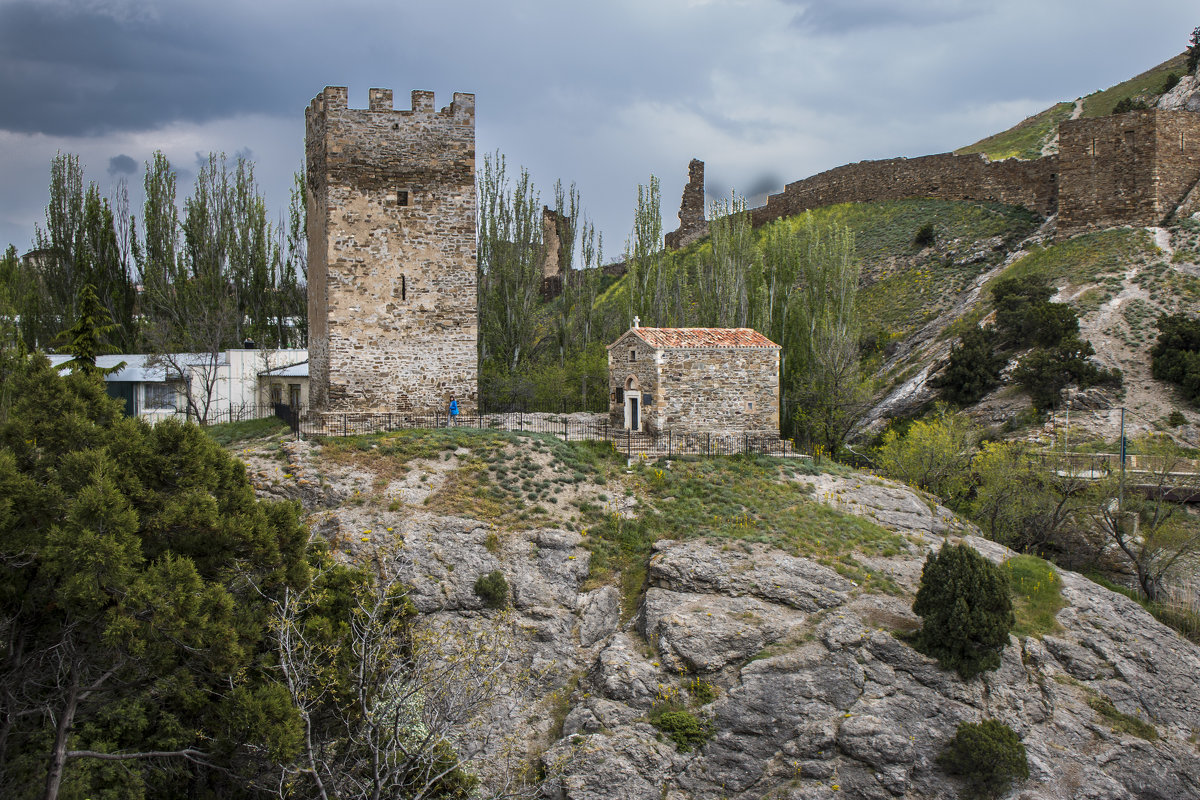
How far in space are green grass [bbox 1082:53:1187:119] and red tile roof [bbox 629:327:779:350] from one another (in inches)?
1571

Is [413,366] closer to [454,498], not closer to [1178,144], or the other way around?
[454,498]

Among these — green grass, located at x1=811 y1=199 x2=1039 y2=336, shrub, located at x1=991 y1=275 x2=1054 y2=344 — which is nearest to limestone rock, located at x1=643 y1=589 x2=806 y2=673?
shrub, located at x1=991 y1=275 x2=1054 y2=344

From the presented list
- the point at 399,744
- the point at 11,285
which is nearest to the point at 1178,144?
the point at 399,744

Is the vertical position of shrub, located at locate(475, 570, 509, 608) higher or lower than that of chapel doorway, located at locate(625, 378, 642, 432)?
lower

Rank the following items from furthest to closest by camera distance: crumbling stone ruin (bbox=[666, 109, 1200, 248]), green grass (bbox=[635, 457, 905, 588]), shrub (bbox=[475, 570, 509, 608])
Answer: crumbling stone ruin (bbox=[666, 109, 1200, 248])
green grass (bbox=[635, 457, 905, 588])
shrub (bbox=[475, 570, 509, 608])

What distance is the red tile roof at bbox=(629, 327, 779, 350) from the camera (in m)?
24.4

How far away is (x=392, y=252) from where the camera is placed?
2356cm

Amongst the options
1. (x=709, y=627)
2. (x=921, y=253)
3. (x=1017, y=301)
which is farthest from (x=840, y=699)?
(x=921, y=253)

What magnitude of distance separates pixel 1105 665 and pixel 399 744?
47.4ft

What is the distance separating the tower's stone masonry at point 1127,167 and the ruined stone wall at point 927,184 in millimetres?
5300

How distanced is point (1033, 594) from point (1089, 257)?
23.2m

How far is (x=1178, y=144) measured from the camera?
37656 millimetres

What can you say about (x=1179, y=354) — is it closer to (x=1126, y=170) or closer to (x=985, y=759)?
(x=1126, y=170)

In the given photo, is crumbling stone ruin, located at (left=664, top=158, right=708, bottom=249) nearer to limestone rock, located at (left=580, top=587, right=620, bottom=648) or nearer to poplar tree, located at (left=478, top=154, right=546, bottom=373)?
poplar tree, located at (left=478, top=154, right=546, bottom=373)
